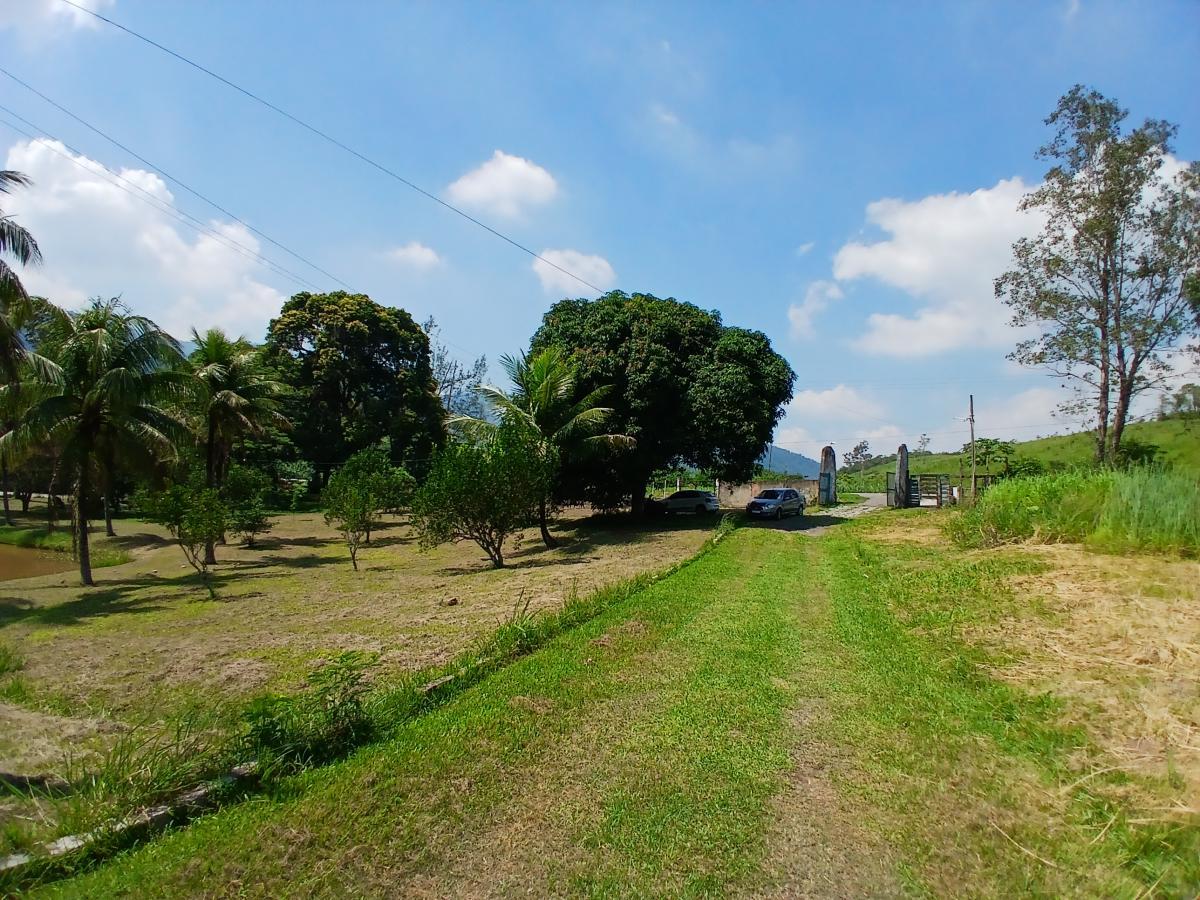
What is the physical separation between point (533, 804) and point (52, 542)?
1285 inches

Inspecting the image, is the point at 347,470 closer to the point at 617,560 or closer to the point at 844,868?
the point at 617,560

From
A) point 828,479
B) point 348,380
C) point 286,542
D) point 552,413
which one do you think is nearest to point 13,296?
point 552,413

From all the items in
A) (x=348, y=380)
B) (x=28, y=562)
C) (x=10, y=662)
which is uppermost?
(x=348, y=380)

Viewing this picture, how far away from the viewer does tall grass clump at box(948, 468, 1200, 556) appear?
369 inches

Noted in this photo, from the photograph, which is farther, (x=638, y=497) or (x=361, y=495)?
(x=638, y=497)

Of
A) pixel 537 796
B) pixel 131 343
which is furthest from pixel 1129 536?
pixel 131 343

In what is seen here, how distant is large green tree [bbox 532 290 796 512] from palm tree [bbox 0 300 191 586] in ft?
43.1

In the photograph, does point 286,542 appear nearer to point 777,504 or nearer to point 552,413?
point 552,413

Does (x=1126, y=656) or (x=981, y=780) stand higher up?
(x=1126, y=656)

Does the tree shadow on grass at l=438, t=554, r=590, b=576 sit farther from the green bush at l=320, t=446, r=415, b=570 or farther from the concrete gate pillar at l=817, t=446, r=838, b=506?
the concrete gate pillar at l=817, t=446, r=838, b=506

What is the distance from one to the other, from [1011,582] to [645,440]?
1606cm

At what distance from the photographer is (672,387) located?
24125 millimetres

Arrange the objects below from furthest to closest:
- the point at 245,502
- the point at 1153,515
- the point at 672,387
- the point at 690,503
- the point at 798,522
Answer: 1. the point at 690,503
2. the point at 245,502
3. the point at 798,522
4. the point at 672,387
5. the point at 1153,515

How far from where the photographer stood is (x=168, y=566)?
2309cm
